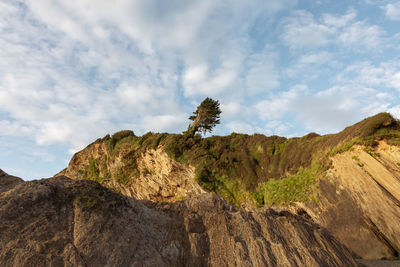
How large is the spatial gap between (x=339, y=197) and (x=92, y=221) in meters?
14.0

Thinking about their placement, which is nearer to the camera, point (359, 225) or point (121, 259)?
point (121, 259)

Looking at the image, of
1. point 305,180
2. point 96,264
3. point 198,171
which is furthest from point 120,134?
point 96,264

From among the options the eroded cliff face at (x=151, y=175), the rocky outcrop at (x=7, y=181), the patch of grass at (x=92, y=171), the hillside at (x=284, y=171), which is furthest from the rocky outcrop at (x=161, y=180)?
the rocky outcrop at (x=7, y=181)

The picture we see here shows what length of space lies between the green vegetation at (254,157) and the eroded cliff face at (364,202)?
2.37ft

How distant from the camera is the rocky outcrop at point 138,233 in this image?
4527 mm

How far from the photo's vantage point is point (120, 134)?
31.5m

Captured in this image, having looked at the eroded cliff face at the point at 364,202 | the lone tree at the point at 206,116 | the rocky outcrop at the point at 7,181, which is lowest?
the eroded cliff face at the point at 364,202

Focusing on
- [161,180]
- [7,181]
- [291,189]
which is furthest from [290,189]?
[7,181]

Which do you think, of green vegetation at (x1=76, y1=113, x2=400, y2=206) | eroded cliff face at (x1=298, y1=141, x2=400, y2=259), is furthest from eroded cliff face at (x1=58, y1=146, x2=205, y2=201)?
eroded cliff face at (x1=298, y1=141, x2=400, y2=259)

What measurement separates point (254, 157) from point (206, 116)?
10.5 m

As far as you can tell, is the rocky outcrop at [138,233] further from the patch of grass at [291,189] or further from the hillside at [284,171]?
the patch of grass at [291,189]

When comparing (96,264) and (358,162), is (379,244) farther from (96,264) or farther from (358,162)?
(96,264)

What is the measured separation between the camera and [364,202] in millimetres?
12422

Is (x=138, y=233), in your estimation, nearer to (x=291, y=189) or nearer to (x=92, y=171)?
(x=291, y=189)
